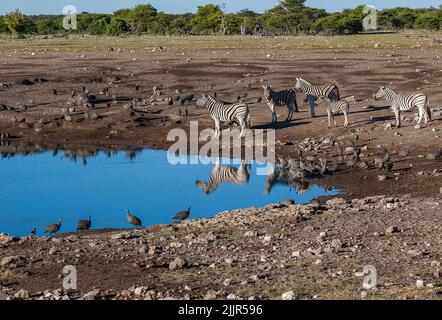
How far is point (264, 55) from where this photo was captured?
50.9 metres

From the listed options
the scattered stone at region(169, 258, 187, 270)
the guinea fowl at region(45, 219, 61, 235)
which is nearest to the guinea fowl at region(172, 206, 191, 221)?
the guinea fowl at region(45, 219, 61, 235)

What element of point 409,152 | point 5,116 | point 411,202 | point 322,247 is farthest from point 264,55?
point 322,247

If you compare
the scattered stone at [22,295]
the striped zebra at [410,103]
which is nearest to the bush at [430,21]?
the striped zebra at [410,103]

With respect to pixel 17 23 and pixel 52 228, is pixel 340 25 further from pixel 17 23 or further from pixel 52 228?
pixel 52 228

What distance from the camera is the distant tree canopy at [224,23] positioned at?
8881 centimetres

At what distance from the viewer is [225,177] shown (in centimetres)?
2197

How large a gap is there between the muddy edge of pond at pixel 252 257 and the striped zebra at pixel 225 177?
15.6 feet

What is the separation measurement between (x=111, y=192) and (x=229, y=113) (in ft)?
20.7

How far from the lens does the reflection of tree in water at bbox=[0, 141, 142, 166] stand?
2573 centimetres

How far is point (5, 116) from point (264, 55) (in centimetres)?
2323

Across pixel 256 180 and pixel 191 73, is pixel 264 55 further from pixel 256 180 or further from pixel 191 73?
pixel 256 180

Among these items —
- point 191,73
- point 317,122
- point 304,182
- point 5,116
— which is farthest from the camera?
point 191,73

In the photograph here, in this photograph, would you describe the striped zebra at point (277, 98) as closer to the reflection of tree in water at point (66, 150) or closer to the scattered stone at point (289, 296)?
the reflection of tree in water at point (66, 150)

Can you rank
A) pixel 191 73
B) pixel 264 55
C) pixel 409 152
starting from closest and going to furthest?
pixel 409 152 < pixel 191 73 < pixel 264 55
